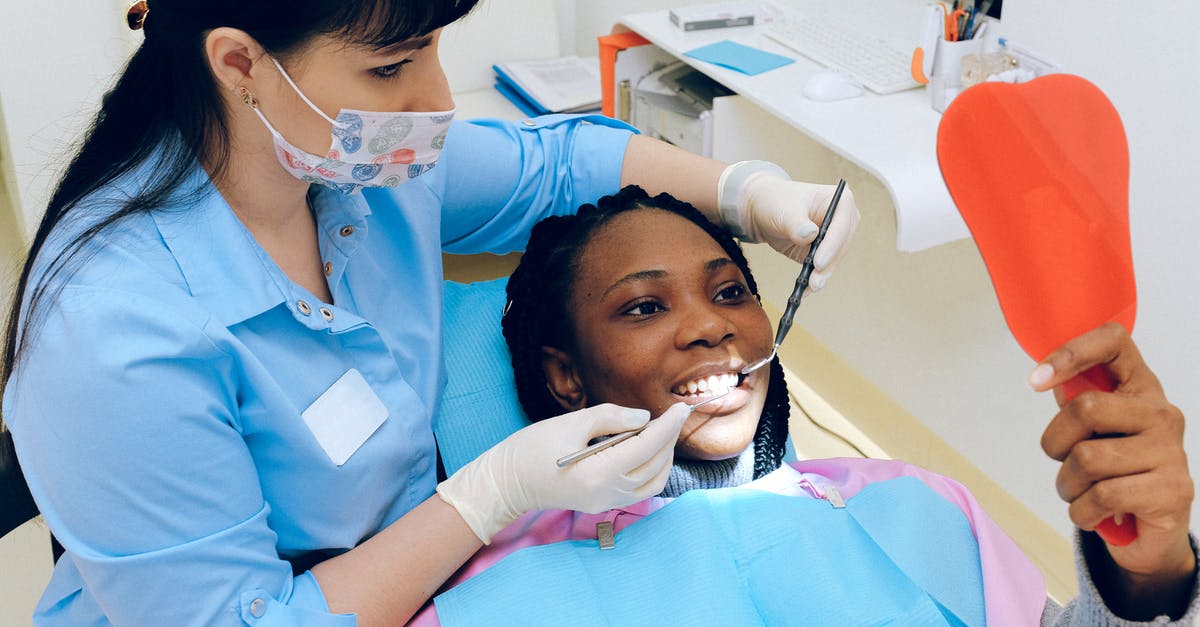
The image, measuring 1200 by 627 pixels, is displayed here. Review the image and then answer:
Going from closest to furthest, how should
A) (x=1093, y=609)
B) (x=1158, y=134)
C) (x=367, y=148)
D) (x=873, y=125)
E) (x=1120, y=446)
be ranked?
(x=1120, y=446), (x=1093, y=609), (x=367, y=148), (x=1158, y=134), (x=873, y=125)

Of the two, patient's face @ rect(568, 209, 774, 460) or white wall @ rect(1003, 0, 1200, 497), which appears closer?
patient's face @ rect(568, 209, 774, 460)

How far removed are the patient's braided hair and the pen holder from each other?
77 cm

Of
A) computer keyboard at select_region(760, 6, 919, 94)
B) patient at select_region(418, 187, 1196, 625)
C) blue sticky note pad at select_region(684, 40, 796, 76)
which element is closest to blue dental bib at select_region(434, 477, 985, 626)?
patient at select_region(418, 187, 1196, 625)

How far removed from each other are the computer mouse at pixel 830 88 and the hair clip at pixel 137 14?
1457mm

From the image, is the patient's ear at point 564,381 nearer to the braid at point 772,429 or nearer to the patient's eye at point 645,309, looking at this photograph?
the patient's eye at point 645,309

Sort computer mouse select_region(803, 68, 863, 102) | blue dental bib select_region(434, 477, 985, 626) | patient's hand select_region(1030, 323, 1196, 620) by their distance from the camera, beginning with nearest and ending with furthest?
1. patient's hand select_region(1030, 323, 1196, 620)
2. blue dental bib select_region(434, 477, 985, 626)
3. computer mouse select_region(803, 68, 863, 102)

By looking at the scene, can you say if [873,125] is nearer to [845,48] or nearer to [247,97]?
[845,48]

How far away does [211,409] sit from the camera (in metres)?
1.03

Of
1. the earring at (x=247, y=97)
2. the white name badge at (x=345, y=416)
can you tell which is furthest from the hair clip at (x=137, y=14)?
the white name badge at (x=345, y=416)

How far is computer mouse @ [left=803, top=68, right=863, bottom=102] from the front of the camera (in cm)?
216

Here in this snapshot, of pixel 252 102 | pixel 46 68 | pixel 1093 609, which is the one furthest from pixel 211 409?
pixel 46 68

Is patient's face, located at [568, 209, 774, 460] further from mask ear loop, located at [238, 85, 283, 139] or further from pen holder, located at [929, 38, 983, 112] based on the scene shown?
pen holder, located at [929, 38, 983, 112]

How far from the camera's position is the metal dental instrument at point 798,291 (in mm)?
1358

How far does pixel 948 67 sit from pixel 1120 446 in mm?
1366
